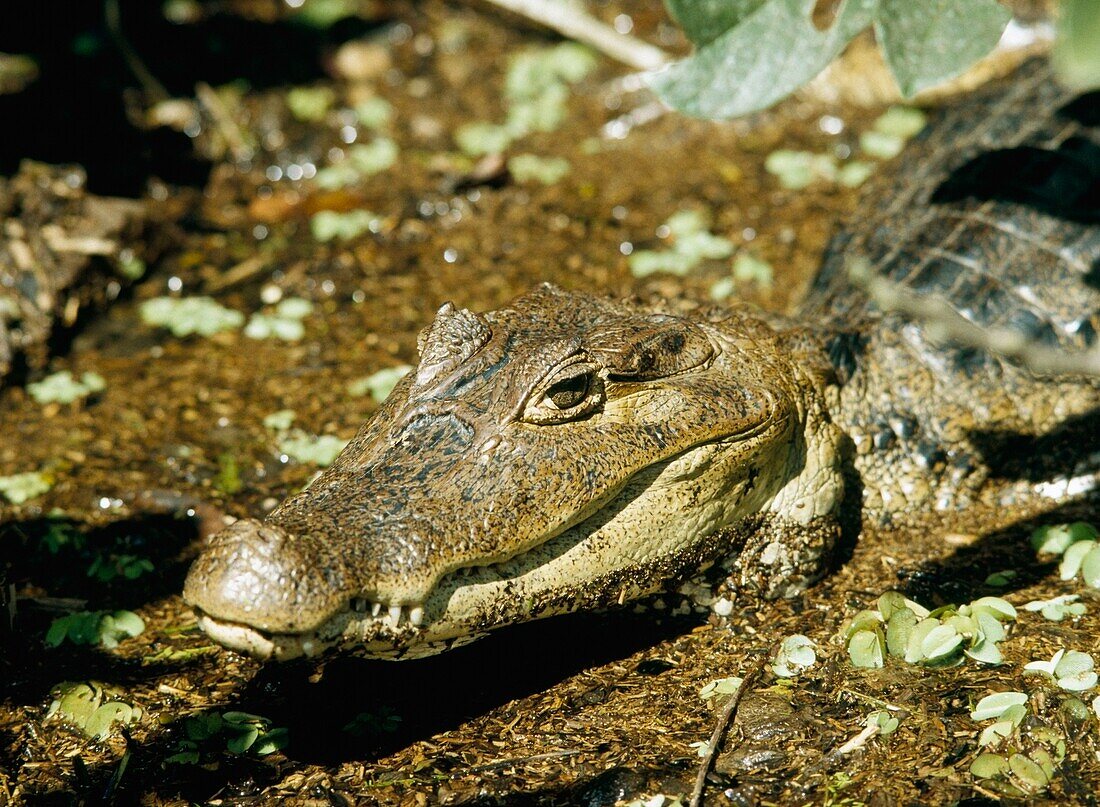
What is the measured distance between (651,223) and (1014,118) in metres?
1.78

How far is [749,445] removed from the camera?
3.26 metres

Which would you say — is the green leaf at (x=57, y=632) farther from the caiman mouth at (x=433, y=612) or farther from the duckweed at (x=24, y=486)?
the caiman mouth at (x=433, y=612)

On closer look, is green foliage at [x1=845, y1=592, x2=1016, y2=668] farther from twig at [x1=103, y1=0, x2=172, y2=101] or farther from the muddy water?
twig at [x1=103, y1=0, x2=172, y2=101]

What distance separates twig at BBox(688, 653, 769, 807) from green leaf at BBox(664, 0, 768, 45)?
67.9 inches

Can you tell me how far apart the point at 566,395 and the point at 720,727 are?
3.20ft

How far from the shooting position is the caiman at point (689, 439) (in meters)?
2.70

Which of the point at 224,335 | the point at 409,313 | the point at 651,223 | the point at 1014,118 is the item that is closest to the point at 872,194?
the point at 1014,118

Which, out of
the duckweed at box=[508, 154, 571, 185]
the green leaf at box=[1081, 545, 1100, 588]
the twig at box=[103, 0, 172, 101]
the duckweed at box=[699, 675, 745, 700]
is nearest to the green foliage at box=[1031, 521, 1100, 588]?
the green leaf at box=[1081, 545, 1100, 588]

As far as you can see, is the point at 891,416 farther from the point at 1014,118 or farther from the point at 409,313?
the point at 409,313

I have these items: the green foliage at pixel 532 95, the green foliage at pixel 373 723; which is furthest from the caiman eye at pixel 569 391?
the green foliage at pixel 532 95

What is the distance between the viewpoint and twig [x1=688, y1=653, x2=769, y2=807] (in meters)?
2.71

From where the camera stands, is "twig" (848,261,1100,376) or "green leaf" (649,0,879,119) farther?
"twig" (848,261,1100,376)

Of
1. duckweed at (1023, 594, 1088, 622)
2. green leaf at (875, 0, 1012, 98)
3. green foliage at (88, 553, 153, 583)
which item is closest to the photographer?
green leaf at (875, 0, 1012, 98)

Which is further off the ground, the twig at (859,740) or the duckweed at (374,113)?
the duckweed at (374,113)
